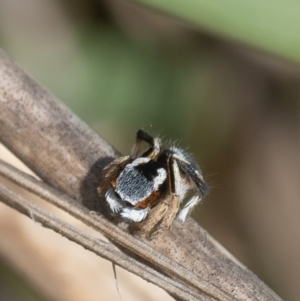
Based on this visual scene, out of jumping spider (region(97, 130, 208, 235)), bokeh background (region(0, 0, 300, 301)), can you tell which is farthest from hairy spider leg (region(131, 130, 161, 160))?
bokeh background (region(0, 0, 300, 301))

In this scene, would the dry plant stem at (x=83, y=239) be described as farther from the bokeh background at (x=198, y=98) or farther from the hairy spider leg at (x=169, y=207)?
the bokeh background at (x=198, y=98)

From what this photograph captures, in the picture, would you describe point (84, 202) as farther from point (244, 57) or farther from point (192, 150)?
point (244, 57)

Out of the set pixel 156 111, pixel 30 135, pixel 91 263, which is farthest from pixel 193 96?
pixel 30 135

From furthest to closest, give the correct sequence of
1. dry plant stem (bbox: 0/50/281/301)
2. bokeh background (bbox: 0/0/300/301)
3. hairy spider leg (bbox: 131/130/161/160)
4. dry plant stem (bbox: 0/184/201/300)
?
1. bokeh background (bbox: 0/0/300/301)
2. hairy spider leg (bbox: 131/130/161/160)
3. dry plant stem (bbox: 0/50/281/301)
4. dry plant stem (bbox: 0/184/201/300)

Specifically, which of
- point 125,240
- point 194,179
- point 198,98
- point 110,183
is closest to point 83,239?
point 125,240

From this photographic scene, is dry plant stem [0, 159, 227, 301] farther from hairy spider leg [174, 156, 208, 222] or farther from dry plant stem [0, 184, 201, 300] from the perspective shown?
hairy spider leg [174, 156, 208, 222]
